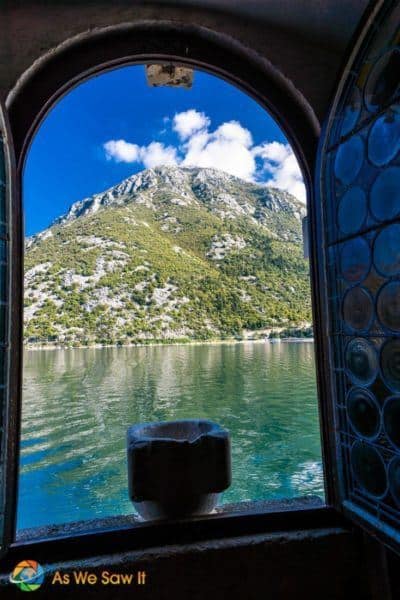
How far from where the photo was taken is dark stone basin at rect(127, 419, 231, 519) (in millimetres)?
1326

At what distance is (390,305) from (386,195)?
35cm

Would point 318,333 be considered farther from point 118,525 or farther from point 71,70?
point 71,70

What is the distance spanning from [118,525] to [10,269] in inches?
40.9

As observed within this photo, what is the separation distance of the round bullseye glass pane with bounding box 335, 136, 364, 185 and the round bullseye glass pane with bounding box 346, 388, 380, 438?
769mm

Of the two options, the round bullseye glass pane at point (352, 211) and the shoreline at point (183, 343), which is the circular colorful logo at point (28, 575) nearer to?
the round bullseye glass pane at point (352, 211)

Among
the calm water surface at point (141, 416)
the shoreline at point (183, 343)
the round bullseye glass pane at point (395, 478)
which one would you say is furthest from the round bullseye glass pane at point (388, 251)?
the shoreline at point (183, 343)

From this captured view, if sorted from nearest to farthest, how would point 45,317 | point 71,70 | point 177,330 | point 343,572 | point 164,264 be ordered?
point 343,572 → point 71,70 → point 45,317 → point 177,330 → point 164,264

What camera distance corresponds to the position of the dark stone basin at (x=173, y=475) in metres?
1.33

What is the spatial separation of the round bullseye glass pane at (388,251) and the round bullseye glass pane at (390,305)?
4 centimetres

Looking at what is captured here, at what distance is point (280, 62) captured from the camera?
61.5 inches

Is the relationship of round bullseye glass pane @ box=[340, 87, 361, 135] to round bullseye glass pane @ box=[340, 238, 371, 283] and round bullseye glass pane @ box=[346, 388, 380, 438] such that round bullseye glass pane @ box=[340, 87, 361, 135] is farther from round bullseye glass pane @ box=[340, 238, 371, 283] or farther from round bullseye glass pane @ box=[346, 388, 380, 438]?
round bullseye glass pane @ box=[346, 388, 380, 438]

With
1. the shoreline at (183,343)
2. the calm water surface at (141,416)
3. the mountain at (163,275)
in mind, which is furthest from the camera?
the mountain at (163,275)

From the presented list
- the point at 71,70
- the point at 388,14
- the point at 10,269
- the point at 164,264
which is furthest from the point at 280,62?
the point at 164,264

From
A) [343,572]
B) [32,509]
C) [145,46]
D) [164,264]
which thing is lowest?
[32,509]
